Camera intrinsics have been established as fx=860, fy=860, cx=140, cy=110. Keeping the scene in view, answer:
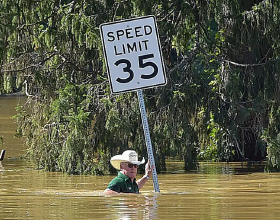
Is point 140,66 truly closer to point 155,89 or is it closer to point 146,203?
point 146,203

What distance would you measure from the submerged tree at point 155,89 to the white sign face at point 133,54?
20.1 ft

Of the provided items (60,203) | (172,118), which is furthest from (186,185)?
(60,203)

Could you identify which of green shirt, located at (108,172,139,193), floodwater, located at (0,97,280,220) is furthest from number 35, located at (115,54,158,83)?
floodwater, located at (0,97,280,220)

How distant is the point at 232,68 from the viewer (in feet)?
57.9

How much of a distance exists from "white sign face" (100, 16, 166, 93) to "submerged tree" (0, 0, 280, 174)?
6114 mm

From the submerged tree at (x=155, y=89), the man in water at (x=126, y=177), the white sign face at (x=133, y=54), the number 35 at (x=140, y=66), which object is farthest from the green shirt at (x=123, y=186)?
the submerged tree at (x=155, y=89)

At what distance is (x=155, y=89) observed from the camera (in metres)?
17.7

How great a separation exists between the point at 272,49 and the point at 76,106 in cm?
421

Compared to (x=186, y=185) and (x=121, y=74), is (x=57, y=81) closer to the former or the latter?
(x=186, y=185)

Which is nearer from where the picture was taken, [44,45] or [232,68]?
[232,68]

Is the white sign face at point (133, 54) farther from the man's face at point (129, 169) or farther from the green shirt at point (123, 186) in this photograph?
the green shirt at point (123, 186)

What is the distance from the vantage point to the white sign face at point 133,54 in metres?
10.4

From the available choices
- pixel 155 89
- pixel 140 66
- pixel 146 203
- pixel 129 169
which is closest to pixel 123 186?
pixel 129 169

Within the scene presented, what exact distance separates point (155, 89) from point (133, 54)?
7.34 metres
